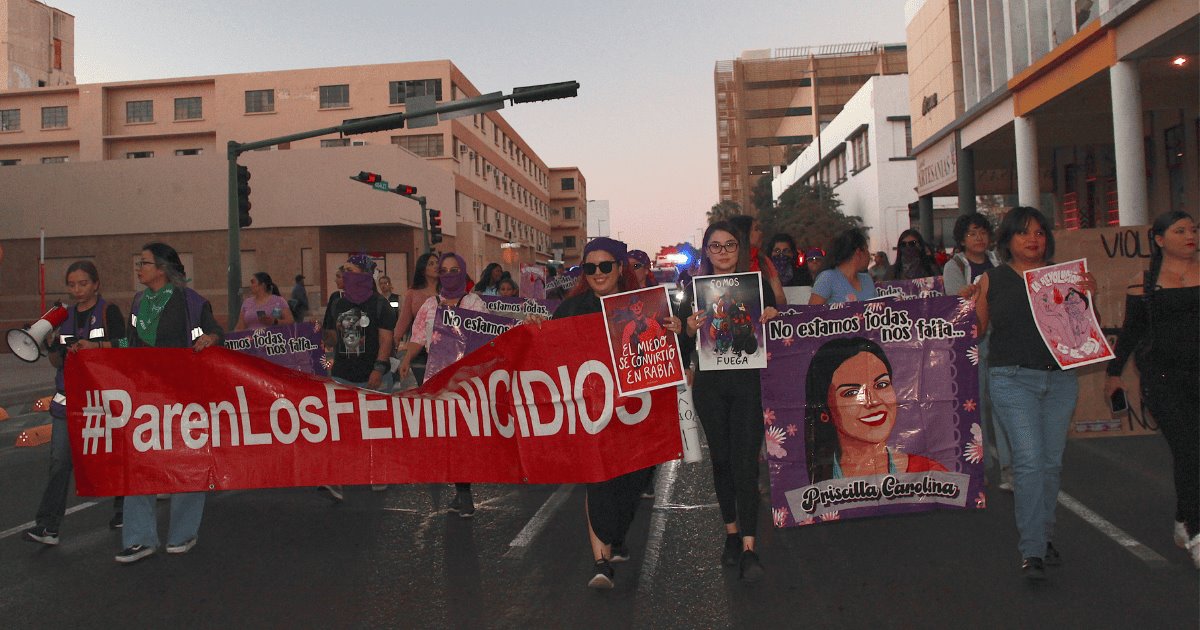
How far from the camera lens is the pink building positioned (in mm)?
39625

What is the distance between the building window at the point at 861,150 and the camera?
52781mm

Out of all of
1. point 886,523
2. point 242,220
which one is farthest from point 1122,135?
point 242,220

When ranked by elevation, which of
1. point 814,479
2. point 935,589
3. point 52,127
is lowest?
point 935,589

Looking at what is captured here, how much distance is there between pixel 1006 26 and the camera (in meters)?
20.4

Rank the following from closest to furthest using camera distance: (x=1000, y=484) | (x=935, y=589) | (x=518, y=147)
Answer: (x=935, y=589) < (x=1000, y=484) < (x=518, y=147)

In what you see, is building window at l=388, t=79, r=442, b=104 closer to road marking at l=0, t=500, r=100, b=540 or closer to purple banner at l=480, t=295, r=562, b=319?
purple banner at l=480, t=295, r=562, b=319

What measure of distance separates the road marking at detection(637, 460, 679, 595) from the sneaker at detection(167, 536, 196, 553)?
281 cm

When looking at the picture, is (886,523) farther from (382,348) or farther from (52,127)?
(52,127)

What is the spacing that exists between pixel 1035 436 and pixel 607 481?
2.19 m

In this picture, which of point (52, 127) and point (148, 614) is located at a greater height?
point (52, 127)

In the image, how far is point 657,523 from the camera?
245 inches

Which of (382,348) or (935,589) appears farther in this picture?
(382,348)

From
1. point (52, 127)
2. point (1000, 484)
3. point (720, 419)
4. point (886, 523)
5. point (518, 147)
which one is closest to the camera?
point (720, 419)

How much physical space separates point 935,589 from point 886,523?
144 cm
